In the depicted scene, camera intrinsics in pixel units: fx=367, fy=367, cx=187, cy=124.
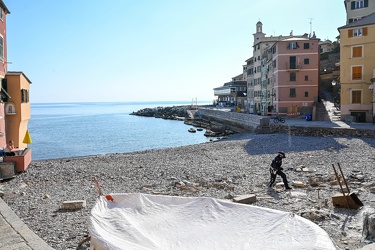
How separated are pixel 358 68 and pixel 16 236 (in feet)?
139

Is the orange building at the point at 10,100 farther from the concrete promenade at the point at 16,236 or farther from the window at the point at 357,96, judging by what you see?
the window at the point at 357,96

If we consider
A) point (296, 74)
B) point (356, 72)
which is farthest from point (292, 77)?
point (356, 72)

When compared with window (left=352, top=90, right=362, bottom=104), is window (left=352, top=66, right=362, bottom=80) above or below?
above

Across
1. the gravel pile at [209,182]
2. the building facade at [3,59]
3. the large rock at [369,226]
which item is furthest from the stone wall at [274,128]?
the building facade at [3,59]

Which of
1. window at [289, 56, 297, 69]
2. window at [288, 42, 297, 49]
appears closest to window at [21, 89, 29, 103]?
window at [289, 56, 297, 69]

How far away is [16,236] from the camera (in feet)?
32.0

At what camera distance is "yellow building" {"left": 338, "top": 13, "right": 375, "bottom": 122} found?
42.0 m

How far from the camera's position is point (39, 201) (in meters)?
14.6

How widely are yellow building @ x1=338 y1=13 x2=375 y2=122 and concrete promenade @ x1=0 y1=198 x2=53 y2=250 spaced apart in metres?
40.3

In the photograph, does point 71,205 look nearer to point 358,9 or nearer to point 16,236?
point 16,236

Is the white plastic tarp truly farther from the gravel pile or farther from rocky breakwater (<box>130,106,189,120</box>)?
rocky breakwater (<box>130,106,189,120</box>)

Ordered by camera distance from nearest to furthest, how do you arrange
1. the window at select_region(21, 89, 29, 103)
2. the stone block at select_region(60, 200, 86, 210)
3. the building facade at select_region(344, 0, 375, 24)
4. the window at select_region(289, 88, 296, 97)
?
the stone block at select_region(60, 200, 86, 210) → the window at select_region(21, 89, 29, 103) → the window at select_region(289, 88, 296, 97) → the building facade at select_region(344, 0, 375, 24)

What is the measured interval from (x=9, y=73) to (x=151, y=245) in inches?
904

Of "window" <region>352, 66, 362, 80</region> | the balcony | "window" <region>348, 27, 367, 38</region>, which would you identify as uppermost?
"window" <region>348, 27, 367, 38</region>
